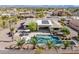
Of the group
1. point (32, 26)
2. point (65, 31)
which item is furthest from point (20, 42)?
point (65, 31)

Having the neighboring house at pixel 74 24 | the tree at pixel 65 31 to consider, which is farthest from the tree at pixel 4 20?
the neighboring house at pixel 74 24

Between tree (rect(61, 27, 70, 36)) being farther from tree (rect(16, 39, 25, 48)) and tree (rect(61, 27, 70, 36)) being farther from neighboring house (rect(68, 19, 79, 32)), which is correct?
tree (rect(16, 39, 25, 48))

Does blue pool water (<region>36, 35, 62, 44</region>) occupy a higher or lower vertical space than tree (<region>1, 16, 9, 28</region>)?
lower

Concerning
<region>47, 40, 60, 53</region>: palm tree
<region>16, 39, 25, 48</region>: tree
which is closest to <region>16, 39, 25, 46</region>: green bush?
<region>16, 39, 25, 48</region>: tree

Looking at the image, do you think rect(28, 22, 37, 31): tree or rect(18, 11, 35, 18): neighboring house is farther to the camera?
rect(18, 11, 35, 18): neighboring house

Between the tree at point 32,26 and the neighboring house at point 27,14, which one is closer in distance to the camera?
the tree at point 32,26

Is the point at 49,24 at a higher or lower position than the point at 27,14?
lower

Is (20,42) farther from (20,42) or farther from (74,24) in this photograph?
(74,24)

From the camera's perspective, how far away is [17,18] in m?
5.12

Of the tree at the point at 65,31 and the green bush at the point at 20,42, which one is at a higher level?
the tree at the point at 65,31

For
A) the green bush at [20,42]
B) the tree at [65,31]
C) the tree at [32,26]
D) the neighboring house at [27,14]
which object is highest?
the neighboring house at [27,14]

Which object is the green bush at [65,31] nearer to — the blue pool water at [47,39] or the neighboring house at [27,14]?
the blue pool water at [47,39]
